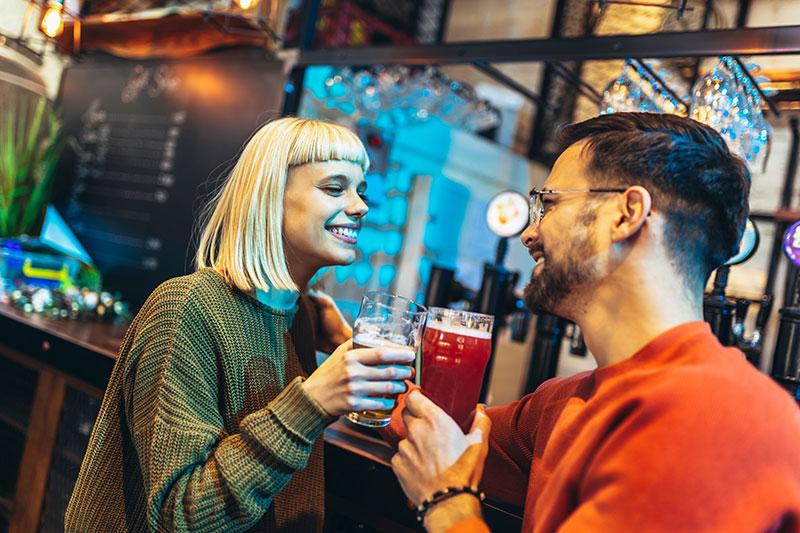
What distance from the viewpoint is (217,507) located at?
1294 millimetres

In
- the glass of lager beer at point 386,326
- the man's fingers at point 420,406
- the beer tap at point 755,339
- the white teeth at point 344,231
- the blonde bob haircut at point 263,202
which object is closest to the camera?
the man's fingers at point 420,406

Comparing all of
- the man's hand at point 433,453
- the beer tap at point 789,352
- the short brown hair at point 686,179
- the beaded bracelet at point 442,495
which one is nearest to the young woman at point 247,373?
the man's hand at point 433,453

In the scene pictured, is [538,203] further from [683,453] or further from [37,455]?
[37,455]

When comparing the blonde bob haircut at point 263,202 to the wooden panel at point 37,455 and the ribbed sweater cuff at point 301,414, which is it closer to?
the ribbed sweater cuff at point 301,414

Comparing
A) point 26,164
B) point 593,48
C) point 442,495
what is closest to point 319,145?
point 442,495

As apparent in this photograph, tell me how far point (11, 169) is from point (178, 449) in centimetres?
356

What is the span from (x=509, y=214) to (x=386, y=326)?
205cm

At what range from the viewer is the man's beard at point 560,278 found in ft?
3.98

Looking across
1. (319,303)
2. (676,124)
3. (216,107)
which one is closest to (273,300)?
(319,303)

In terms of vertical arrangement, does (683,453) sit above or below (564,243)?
below

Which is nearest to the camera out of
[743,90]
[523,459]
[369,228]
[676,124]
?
[676,124]

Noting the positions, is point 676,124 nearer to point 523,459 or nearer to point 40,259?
point 523,459

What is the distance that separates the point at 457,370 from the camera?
1.34m

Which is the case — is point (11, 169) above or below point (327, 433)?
above
